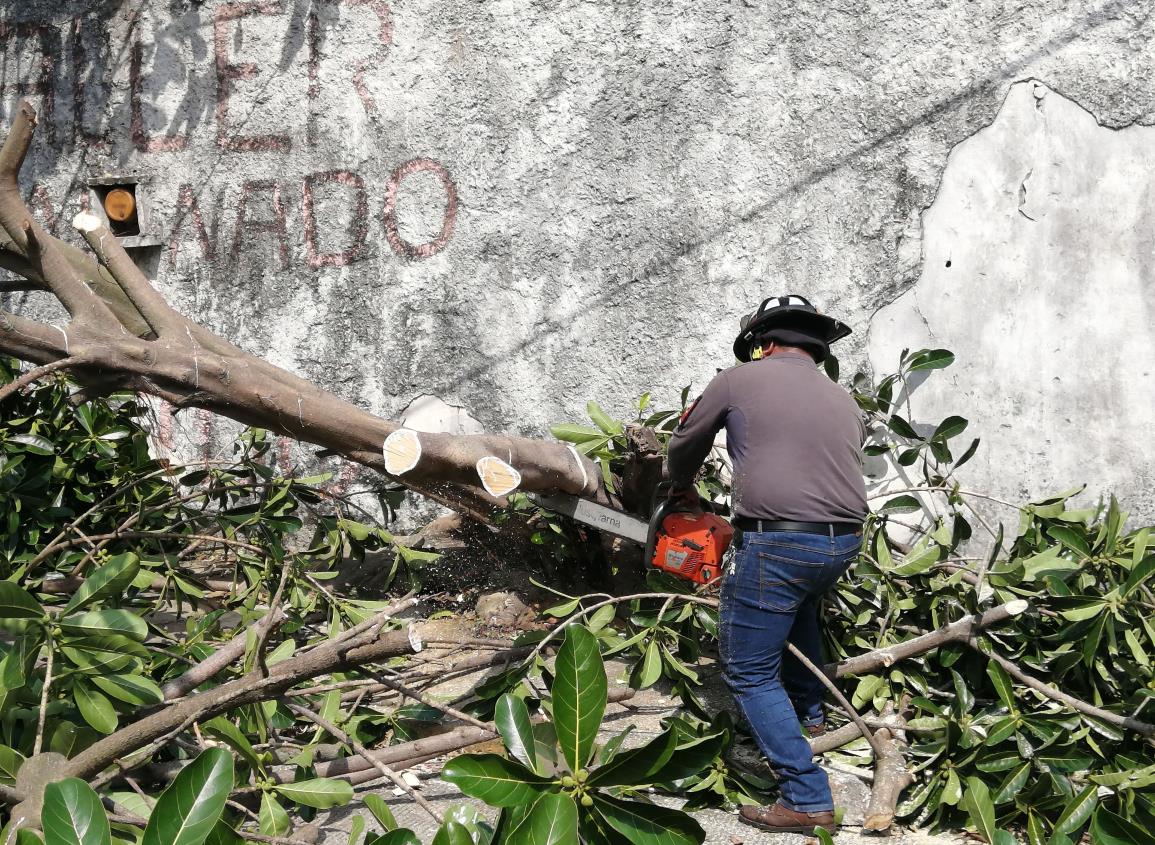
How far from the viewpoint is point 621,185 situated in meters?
4.52

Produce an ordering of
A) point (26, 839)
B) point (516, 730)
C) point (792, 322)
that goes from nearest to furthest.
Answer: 1. point (26, 839)
2. point (516, 730)
3. point (792, 322)

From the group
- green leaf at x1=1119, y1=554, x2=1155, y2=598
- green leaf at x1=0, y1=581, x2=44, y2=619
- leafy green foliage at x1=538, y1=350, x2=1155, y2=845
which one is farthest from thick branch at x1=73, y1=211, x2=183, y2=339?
green leaf at x1=1119, y1=554, x2=1155, y2=598

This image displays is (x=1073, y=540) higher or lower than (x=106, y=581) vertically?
lower

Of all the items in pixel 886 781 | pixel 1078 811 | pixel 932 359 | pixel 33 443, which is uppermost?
pixel 33 443

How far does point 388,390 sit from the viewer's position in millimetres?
4891

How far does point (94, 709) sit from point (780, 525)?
1.84 metres

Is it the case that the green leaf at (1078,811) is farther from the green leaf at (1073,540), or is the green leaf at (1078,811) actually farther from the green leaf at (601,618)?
the green leaf at (601,618)

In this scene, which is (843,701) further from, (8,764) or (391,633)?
(8,764)

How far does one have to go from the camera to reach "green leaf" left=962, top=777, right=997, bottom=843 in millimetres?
2352

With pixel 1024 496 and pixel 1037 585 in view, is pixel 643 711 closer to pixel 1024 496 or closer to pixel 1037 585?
pixel 1037 585

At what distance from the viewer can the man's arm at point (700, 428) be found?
10.1 ft

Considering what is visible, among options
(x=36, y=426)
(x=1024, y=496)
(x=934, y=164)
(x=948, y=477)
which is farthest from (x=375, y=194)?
(x=1024, y=496)

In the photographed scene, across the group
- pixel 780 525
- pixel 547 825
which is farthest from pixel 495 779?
pixel 780 525

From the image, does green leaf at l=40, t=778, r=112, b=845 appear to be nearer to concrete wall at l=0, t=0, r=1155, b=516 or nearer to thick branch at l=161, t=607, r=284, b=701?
thick branch at l=161, t=607, r=284, b=701
